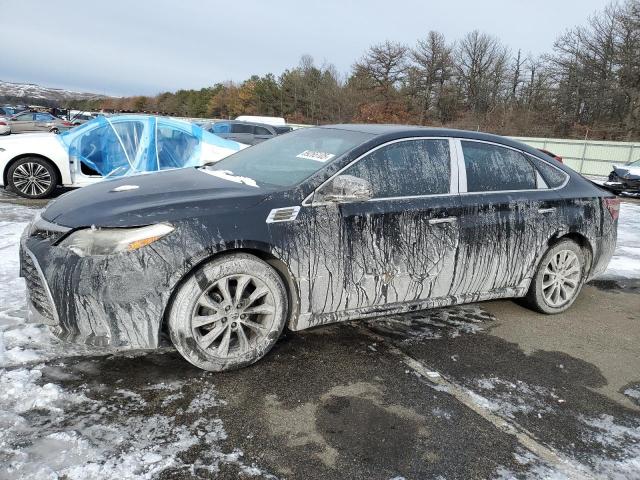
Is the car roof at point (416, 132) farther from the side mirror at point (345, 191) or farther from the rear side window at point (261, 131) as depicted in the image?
the rear side window at point (261, 131)

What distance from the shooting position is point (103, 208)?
9.95ft

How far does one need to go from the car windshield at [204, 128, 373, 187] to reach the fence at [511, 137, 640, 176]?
2232cm

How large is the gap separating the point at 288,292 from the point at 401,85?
50351mm

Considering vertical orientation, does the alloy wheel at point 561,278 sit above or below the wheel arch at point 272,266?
below

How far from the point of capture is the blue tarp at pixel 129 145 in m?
8.69

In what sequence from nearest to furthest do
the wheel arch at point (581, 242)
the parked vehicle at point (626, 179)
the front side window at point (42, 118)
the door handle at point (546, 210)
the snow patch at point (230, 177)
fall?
the snow patch at point (230, 177) → the door handle at point (546, 210) → the wheel arch at point (581, 242) → the parked vehicle at point (626, 179) → the front side window at point (42, 118)

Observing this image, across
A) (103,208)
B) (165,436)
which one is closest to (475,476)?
(165,436)

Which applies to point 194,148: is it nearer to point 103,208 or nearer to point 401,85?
point 103,208

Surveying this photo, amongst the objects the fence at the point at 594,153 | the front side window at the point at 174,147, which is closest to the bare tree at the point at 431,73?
the fence at the point at 594,153

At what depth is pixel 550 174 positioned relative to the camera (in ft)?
14.9

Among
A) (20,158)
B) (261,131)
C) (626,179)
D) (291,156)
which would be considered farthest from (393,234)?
(261,131)

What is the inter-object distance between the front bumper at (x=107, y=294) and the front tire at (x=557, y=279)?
320 cm

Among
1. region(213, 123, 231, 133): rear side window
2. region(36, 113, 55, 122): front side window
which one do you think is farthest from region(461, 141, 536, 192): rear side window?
region(36, 113, 55, 122): front side window

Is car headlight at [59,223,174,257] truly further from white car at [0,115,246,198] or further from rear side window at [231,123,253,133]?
rear side window at [231,123,253,133]
